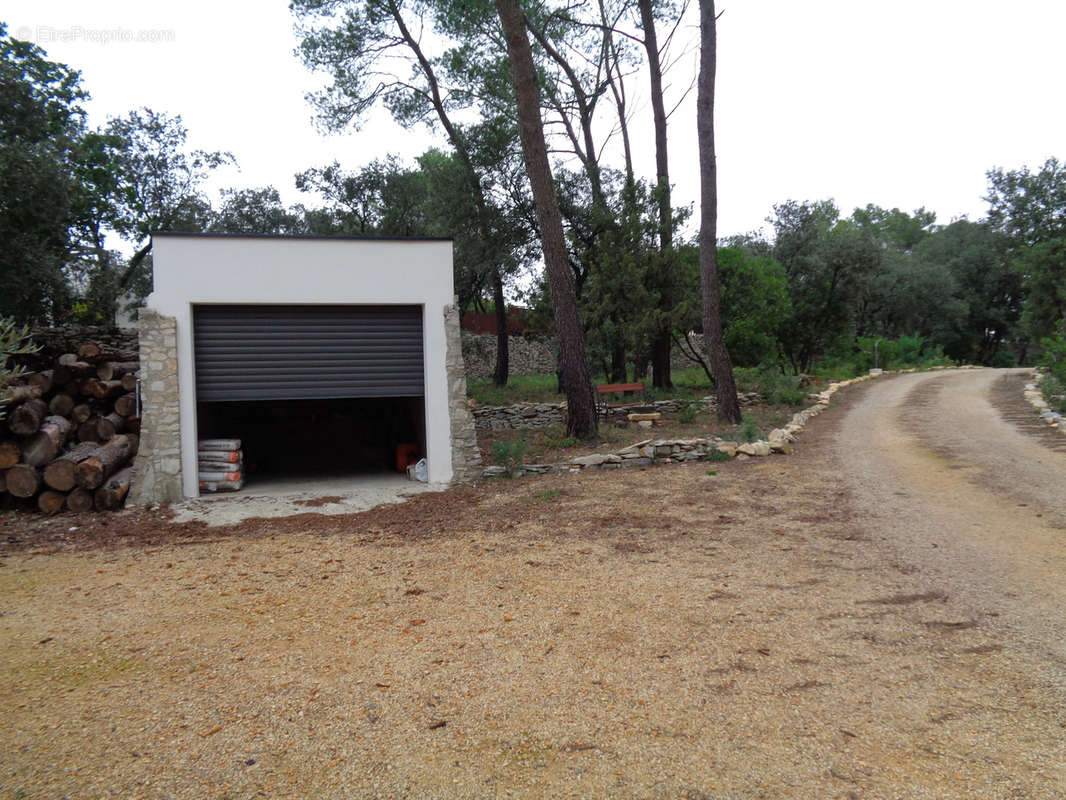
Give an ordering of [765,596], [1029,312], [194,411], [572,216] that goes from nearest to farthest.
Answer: [765,596]
[194,411]
[572,216]
[1029,312]

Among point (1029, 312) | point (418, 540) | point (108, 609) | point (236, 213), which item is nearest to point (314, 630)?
point (108, 609)

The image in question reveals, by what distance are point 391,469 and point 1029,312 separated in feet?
91.9

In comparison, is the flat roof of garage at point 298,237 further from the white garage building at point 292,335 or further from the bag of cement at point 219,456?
the bag of cement at point 219,456

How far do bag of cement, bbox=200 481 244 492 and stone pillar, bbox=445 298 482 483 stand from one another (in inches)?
109

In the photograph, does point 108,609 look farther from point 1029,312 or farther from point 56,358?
point 1029,312

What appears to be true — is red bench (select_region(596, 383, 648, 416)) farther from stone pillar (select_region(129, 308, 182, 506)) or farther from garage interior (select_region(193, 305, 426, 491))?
stone pillar (select_region(129, 308, 182, 506))

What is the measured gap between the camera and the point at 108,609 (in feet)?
14.6

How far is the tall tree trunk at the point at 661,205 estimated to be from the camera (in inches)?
622

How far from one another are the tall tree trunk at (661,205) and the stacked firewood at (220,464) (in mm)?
10007

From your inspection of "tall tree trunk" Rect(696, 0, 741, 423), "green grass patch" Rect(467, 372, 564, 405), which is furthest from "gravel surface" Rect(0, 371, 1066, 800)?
"green grass patch" Rect(467, 372, 564, 405)

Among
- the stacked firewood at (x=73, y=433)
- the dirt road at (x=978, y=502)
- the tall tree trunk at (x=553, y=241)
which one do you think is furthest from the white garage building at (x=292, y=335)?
the dirt road at (x=978, y=502)

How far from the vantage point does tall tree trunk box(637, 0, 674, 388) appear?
622 inches

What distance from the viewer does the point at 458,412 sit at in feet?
28.5

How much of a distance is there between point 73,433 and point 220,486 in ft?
6.16
